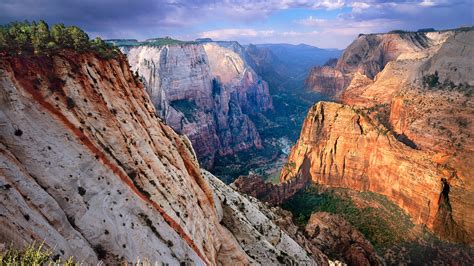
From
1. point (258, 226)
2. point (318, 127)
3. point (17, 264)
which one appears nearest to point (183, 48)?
point (318, 127)

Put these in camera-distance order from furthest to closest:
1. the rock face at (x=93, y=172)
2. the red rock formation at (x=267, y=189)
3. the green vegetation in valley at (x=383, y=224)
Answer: the red rock formation at (x=267, y=189) → the green vegetation in valley at (x=383, y=224) → the rock face at (x=93, y=172)

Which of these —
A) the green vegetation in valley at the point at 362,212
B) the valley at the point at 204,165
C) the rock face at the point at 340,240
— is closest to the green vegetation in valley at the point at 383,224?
the green vegetation in valley at the point at 362,212

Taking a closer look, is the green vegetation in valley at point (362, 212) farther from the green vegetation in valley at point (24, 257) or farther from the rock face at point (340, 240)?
the green vegetation in valley at point (24, 257)

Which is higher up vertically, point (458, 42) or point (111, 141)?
point (458, 42)

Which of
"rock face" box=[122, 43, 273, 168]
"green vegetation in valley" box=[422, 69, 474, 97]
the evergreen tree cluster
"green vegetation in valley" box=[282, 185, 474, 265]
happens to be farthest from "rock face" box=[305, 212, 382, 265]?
"rock face" box=[122, 43, 273, 168]

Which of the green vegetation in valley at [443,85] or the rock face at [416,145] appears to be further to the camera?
the green vegetation in valley at [443,85]

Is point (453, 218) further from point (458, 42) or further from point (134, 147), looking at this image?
point (134, 147)

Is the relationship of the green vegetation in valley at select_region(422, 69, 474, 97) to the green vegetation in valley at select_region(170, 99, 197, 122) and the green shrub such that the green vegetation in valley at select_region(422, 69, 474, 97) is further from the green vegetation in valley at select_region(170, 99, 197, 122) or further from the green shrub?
the green vegetation in valley at select_region(170, 99, 197, 122)
